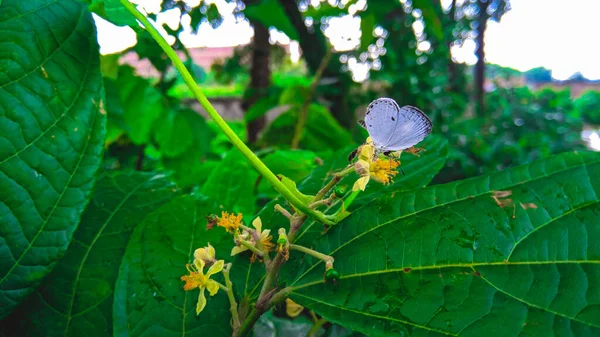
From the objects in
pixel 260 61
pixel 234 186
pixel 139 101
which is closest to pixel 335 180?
pixel 234 186

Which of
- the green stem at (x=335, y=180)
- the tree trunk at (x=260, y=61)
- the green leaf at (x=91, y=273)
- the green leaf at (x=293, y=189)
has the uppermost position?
the tree trunk at (x=260, y=61)

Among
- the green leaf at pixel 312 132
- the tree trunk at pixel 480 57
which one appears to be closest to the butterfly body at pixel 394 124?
the green leaf at pixel 312 132

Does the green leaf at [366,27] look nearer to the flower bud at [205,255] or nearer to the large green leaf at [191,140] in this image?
the large green leaf at [191,140]

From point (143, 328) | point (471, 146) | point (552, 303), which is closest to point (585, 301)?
point (552, 303)

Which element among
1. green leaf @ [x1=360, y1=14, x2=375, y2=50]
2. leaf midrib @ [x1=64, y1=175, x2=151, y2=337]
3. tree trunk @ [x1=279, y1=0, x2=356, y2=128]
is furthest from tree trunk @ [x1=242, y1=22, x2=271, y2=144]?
leaf midrib @ [x1=64, y1=175, x2=151, y2=337]

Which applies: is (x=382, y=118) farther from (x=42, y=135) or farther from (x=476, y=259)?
(x=42, y=135)

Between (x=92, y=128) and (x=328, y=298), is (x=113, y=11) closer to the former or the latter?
(x=92, y=128)

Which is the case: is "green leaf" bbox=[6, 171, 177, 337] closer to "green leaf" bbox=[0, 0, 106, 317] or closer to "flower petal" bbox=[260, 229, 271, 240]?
"green leaf" bbox=[0, 0, 106, 317]
